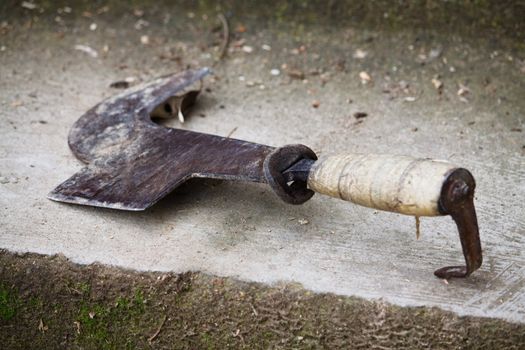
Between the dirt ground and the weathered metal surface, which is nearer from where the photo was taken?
the weathered metal surface

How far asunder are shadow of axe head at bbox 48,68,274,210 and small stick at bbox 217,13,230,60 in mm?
503

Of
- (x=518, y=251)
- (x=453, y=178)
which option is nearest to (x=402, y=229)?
(x=518, y=251)

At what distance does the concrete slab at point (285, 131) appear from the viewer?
153cm

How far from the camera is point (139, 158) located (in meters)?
1.77

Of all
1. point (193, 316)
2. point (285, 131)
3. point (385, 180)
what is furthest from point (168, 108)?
point (385, 180)

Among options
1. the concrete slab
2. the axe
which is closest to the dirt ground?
the concrete slab

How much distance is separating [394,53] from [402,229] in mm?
952

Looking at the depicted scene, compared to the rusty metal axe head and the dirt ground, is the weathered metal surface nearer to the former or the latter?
the dirt ground

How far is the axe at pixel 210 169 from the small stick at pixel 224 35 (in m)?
0.31

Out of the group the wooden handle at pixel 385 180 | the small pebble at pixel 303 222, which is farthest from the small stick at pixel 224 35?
the wooden handle at pixel 385 180

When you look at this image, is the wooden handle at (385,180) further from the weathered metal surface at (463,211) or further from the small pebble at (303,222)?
the small pebble at (303,222)

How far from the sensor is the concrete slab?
5.01 feet

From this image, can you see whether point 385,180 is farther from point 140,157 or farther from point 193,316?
point 140,157

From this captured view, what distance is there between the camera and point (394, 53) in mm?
2402
